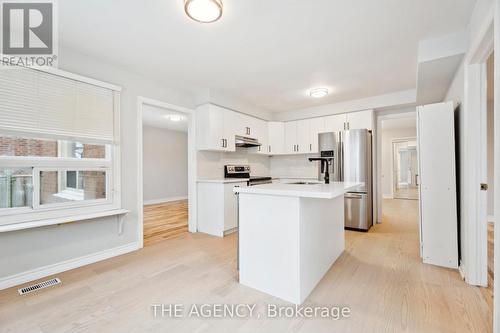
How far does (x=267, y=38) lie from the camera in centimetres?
238

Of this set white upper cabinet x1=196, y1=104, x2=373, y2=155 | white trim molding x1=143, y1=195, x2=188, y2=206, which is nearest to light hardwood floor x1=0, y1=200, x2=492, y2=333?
white upper cabinet x1=196, y1=104, x2=373, y2=155

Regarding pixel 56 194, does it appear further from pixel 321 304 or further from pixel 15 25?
pixel 321 304

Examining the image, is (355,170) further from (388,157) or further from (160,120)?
(388,157)

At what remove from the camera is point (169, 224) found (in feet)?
14.7

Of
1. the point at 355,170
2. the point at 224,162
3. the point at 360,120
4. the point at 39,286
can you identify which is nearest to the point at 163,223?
the point at 224,162

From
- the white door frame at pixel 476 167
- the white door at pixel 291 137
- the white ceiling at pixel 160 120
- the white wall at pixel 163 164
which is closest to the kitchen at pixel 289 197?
the white door at pixel 291 137

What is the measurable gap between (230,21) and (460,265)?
11.3 ft

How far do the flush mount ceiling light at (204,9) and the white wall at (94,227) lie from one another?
1.75 meters

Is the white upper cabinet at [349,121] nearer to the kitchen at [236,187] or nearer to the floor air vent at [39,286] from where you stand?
the kitchen at [236,187]

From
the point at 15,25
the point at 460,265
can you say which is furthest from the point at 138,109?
the point at 460,265

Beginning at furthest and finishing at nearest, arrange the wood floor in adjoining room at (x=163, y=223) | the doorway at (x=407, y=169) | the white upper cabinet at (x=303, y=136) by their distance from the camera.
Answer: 1. the doorway at (x=407, y=169)
2. the white upper cabinet at (x=303, y=136)
3. the wood floor in adjoining room at (x=163, y=223)

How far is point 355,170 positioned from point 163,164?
5.84 meters

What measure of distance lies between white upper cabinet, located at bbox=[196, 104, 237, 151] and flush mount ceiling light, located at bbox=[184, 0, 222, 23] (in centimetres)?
209

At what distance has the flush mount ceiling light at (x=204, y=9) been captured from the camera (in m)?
1.72
